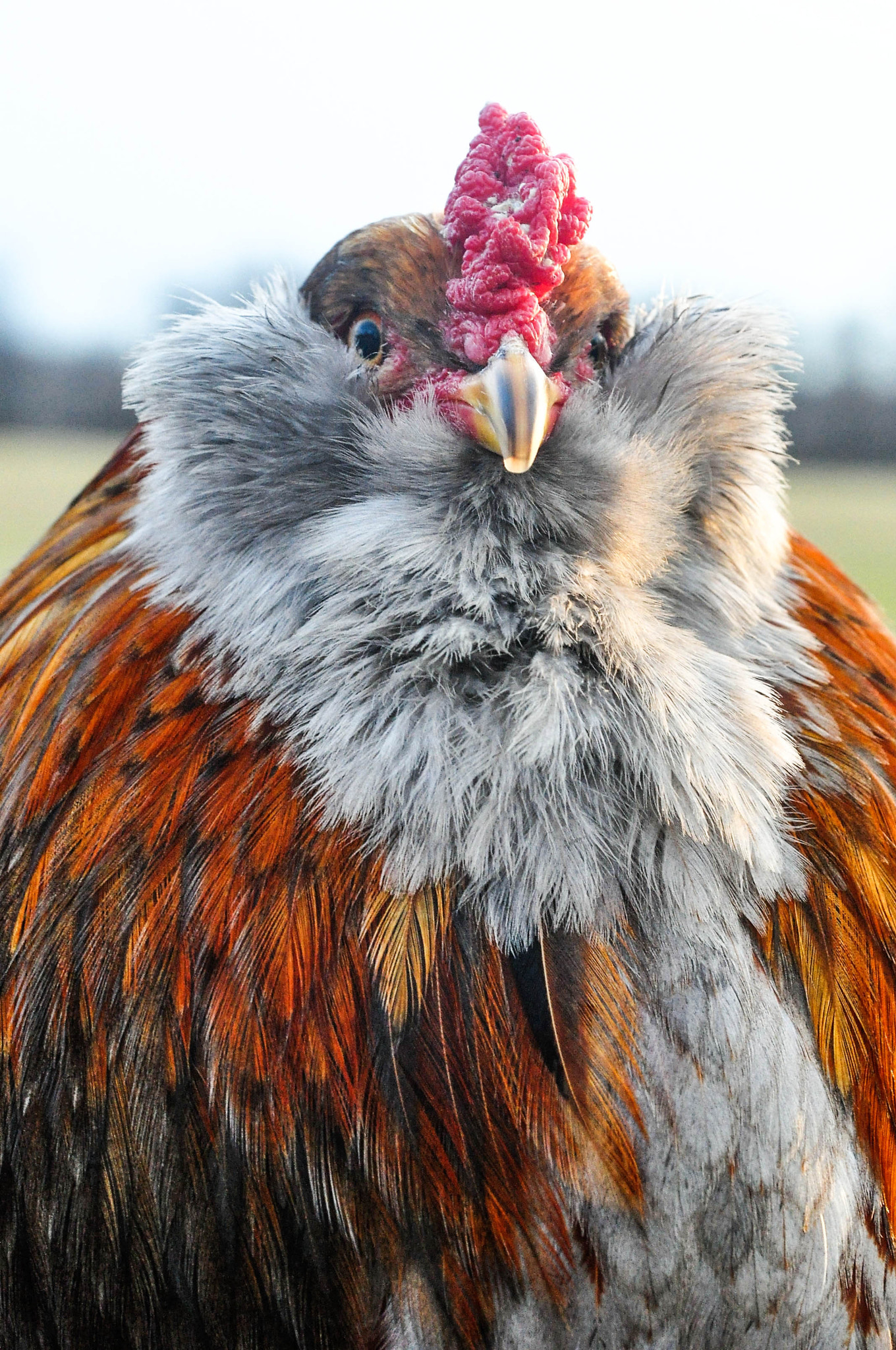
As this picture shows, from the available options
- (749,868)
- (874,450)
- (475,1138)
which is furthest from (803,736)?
(874,450)

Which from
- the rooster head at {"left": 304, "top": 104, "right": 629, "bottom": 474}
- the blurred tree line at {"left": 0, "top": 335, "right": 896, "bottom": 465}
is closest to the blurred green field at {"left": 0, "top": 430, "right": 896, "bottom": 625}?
the blurred tree line at {"left": 0, "top": 335, "right": 896, "bottom": 465}

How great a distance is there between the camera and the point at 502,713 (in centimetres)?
123

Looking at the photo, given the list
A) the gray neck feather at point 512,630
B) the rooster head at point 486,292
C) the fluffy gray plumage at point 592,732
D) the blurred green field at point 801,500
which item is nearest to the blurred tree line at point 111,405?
the blurred green field at point 801,500

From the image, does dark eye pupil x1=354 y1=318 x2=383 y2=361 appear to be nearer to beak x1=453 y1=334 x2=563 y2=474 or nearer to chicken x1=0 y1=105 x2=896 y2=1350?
chicken x1=0 y1=105 x2=896 y2=1350

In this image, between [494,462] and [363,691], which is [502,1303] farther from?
[494,462]

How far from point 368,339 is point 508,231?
9.9 inches

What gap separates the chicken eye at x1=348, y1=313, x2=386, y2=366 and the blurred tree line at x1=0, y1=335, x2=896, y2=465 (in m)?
4.30

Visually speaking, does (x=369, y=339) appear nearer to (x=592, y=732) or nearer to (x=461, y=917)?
(x=592, y=732)

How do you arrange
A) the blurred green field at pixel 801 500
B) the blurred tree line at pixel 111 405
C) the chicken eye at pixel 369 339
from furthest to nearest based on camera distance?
the blurred green field at pixel 801 500 → the blurred tree line at pixel 111 405 → the chicken eye at pixel 369 339

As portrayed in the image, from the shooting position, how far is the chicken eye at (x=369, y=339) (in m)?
1.49

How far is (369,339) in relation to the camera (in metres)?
1.51

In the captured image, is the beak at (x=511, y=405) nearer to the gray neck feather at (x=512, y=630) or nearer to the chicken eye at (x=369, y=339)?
the gray neck feather at (x=512, y=630)

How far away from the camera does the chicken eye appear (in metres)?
1.49

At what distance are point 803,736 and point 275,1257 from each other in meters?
0.88
